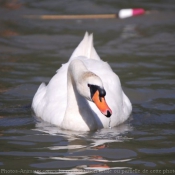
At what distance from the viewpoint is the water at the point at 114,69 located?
7.57m

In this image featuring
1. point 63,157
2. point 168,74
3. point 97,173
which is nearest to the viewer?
point 97,173

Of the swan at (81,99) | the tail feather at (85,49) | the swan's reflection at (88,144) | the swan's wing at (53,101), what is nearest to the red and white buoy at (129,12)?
the tail feather at (85,49)

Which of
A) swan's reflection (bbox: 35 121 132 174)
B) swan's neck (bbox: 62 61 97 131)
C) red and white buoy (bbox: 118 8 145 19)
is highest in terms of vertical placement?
red and white buoy (bbox: 118 8 145 19)

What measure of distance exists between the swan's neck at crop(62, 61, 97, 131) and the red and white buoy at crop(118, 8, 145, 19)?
706cm

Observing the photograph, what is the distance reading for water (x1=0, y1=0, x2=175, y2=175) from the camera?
7.57 metres

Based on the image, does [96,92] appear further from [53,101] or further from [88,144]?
[53,101]

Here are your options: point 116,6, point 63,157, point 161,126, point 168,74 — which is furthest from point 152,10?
point 63,157

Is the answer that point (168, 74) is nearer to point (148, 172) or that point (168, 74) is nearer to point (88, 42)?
point (88, 42)

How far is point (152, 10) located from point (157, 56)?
382cm

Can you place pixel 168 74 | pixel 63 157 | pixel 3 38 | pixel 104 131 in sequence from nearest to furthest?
pixel 63 157, pixel 104 131, pixel 168 74, pixel 3 38

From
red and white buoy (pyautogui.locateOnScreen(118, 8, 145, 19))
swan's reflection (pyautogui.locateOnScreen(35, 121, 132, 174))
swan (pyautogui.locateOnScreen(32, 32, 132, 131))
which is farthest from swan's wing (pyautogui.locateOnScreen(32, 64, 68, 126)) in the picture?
red and white buoy (pyautogui.locateOnScreen(118, 8, 145, 19))

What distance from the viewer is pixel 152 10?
16.9 meters

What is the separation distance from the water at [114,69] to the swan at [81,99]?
0.15 m

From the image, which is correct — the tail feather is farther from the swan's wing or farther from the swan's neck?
the swan's neck
